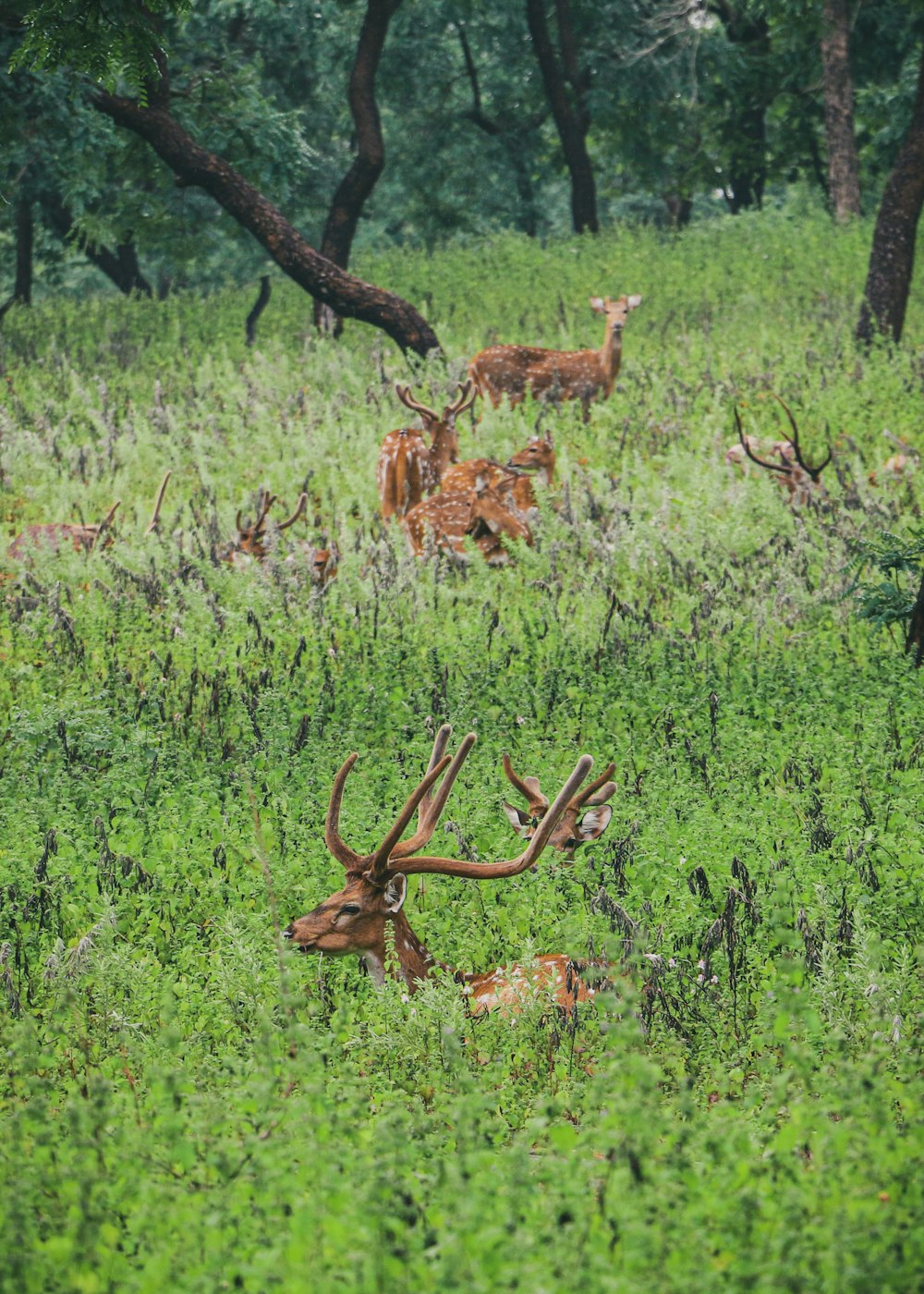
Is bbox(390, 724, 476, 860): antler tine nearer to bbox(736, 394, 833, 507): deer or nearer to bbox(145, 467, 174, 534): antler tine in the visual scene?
bbox(145, 467, 174, 534): antler tine

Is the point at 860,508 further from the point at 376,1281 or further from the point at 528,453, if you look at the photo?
the point at 376,1281

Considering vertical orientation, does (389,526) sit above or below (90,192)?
below

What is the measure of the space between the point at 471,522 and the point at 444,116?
23.2 m

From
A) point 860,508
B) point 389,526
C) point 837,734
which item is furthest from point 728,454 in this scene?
point 837,734

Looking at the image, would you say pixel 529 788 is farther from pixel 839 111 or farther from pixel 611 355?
pixel 839 111

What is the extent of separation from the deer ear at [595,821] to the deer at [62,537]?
17.8 ft

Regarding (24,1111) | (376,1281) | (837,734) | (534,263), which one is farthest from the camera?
(534,263)

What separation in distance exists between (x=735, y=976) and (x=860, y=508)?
685cm

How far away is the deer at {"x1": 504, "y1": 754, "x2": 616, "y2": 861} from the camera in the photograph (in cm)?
638

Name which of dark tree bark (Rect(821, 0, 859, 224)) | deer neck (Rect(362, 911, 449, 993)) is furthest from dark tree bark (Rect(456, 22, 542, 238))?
deer neck (Rect(362, 911, 449, 993))

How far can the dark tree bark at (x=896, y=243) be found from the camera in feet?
49.5

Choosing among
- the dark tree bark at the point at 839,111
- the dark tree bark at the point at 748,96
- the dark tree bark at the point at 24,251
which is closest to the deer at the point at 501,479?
the dark tree bark at the point at 839,111

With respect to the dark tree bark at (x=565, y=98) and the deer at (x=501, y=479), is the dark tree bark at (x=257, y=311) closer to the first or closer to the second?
the dark tree bark at (x=565, y=98)

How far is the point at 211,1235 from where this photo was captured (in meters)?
3.16
